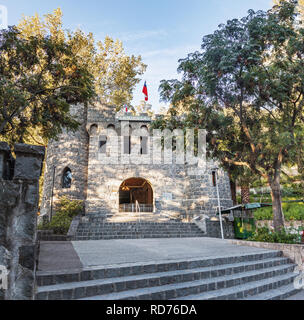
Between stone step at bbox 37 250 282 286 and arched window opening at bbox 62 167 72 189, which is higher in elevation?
arched window opening at bbox 62 167 72 189

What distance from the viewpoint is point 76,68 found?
30.7ft

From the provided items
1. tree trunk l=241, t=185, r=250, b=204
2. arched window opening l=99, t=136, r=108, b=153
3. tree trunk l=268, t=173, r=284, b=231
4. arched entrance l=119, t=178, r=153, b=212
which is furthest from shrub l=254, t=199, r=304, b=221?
arched window opening l=99, t=136, r=108, b=153

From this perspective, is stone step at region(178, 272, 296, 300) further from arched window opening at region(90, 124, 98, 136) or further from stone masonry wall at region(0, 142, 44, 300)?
arched window opening at region(90, 124, 98, 136)

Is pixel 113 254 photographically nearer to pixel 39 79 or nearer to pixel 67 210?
pixel 39 79

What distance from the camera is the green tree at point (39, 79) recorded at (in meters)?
8.39

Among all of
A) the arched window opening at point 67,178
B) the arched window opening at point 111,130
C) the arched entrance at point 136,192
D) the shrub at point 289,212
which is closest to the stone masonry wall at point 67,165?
the arched window opening at point 67,178

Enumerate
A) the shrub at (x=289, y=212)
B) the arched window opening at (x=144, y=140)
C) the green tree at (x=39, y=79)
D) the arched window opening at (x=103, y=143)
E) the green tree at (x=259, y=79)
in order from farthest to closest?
the arched window opening at (x=144, y=140)
the arched window opening at (x=103, y=143)
the shrub at (x=289, y=212)
the green tree at (x=39, y=79)
the green tree at (x=259, y=79)

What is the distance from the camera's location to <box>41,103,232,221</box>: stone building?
53.3 feet

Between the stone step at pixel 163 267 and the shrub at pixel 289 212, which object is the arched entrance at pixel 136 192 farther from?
the stone step at pixel 163 267

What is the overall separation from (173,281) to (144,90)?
17.6 meters

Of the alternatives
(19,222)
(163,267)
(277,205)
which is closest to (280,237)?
(277,205)

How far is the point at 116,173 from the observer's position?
56.1 feet
